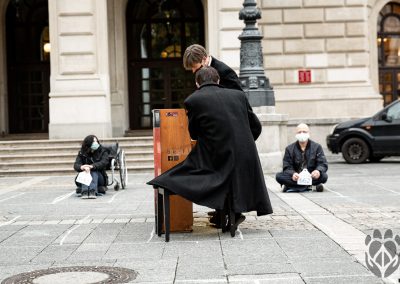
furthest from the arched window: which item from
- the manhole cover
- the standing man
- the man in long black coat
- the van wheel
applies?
the manhole cover

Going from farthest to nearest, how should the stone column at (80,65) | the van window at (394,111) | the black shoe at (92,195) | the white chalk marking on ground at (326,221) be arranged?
1. the stone column at (80,65)
2. the van window at (394,111)
3. the black shoe at (92,195)
4. the white chalk marking on ground at (326,221)

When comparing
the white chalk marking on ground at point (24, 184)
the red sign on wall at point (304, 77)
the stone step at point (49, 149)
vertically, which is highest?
the red sign on wall at point (304, 77)

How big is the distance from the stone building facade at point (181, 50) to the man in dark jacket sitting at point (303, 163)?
1097 centimetres

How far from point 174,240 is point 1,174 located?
1306 cm

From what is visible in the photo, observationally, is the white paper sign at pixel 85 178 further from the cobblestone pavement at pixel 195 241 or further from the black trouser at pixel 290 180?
the black trouser at pixel 290 180

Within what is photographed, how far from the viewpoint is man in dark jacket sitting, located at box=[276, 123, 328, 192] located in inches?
551

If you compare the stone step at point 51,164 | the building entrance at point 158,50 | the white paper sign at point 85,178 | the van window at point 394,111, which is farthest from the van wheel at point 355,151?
the white paper sign at point 85,178

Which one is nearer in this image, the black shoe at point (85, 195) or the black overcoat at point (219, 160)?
the black overcoat at point (219, 160)

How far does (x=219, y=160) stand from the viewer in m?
9.03

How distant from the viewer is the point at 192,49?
939 centimetres

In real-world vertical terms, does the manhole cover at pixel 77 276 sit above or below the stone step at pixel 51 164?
below

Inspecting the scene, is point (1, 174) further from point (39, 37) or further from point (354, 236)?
point (354, 236)

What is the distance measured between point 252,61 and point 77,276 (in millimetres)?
12833

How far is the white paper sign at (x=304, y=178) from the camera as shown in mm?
13898
